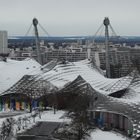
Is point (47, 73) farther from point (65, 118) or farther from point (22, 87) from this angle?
point (65, 118)

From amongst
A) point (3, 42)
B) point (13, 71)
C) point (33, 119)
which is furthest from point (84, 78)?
point (3, 42)

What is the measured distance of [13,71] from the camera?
2530 inches

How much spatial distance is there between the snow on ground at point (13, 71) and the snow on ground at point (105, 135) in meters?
21.5

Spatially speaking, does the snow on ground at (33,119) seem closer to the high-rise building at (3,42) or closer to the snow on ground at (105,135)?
the snow on ground at (105,135)

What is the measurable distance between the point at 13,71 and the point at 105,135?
29.6 m

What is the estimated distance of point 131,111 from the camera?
4000 cm

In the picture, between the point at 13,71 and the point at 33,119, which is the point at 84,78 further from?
the point at 33,119

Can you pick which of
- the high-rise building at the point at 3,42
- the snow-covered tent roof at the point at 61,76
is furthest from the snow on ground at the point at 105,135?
the high-rise building at the point at 3,42

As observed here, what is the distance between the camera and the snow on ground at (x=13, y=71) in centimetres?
5891

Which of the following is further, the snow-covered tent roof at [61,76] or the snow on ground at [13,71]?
the snow on ground at [13,71]

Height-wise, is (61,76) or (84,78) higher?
(61,76)

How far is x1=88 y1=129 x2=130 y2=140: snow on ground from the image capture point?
1435 inches

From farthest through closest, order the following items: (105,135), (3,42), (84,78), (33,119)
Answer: (3,42), (84,78), (33,119), (105,135)

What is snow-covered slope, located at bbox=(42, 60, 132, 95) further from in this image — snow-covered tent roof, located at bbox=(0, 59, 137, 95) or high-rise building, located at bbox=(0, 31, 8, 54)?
high-rise building, located at bbox=(0, 31, 8, 54)
